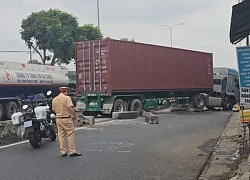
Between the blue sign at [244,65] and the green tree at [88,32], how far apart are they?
34.6 m

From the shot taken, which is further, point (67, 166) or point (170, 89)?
point (170, 89)

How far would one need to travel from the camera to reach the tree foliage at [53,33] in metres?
38.1

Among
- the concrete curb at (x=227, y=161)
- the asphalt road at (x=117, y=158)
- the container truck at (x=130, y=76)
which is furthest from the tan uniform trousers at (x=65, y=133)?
the container truck at (x=130, y=76)

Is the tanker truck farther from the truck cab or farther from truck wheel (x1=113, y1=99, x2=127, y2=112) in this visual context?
the truck cab

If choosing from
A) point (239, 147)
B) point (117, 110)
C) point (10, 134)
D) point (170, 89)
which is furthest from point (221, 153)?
point (170, 89)

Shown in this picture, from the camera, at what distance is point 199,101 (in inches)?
1118

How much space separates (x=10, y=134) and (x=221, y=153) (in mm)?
6207

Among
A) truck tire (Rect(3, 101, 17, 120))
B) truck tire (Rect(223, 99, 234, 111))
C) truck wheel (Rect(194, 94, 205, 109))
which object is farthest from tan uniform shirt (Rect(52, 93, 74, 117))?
truck tire (Rect(223, 99, 234, 111))

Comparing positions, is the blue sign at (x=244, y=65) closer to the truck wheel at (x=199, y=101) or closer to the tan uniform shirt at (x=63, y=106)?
the tan uniform shirt at (x=63, y=106)

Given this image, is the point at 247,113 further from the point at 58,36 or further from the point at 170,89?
the point at 58,36

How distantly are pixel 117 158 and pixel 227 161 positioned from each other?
2.25 meters

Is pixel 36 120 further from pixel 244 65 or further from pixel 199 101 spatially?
pixel 199 101

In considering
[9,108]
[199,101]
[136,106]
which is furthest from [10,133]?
[199,101]

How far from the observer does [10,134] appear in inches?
478
